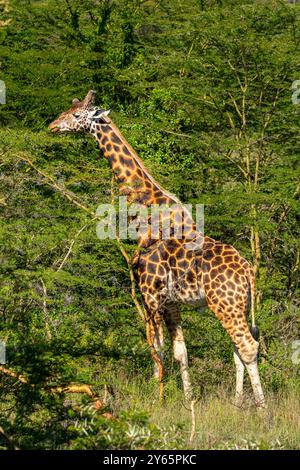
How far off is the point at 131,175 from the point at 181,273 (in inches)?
48.4

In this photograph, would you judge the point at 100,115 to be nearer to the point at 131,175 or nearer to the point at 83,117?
the point at 83,117

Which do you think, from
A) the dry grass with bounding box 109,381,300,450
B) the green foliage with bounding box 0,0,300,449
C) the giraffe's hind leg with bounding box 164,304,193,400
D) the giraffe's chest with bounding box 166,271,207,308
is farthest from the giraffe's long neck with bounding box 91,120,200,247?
the dry grass with bounding box 109,381,300,450

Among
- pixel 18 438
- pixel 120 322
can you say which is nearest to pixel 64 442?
pixel 18 438

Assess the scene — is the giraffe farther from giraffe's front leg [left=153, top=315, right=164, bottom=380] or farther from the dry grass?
the dry grass

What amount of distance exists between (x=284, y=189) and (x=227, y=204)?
78cm

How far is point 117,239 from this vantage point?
Result: 9.90 metres

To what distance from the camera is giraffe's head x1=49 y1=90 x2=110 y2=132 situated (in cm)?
1166

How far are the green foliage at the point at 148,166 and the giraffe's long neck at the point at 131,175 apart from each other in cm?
22

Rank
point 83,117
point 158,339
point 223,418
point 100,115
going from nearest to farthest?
point 223,418, point 158,339, point 100,115, point 83,117

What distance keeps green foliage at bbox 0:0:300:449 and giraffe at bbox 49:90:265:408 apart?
303 millimetres

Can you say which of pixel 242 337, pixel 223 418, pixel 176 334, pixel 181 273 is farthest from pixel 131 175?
pixel 223 418

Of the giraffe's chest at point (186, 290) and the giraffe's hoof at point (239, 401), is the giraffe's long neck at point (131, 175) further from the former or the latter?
the giraffe's hoof at point (239, 401)

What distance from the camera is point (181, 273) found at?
1072 cm

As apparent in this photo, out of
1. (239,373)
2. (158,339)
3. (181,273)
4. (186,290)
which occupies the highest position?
(181,273)
